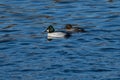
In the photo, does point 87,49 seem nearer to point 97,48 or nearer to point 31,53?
point 97,48

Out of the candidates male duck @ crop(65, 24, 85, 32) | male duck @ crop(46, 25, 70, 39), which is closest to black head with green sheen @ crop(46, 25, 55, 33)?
male duck @ crop(46, 25, 70, 39)

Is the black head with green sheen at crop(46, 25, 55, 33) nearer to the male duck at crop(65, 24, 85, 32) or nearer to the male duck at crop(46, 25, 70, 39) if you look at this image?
the male duck at crop(46, 25, 70, 39)

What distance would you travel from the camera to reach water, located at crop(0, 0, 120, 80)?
21719 millimetres

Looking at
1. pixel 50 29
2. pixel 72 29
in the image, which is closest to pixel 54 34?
pixel 50 29

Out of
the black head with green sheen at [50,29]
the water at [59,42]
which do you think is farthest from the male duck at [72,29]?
the black head with green sheen at [50,29]

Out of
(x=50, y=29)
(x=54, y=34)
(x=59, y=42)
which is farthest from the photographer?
(x=50, y=29)

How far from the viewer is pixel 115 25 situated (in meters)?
28.4

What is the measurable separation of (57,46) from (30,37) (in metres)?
1.90

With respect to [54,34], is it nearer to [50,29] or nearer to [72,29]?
[50,29]

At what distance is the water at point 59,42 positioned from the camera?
2172cm

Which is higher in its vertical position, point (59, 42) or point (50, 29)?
point (50, 29)

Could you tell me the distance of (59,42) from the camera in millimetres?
26016

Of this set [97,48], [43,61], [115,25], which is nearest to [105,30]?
[115,25]

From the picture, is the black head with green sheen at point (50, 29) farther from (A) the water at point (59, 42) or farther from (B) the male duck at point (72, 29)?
(B) the male duck at point (72, 29)
